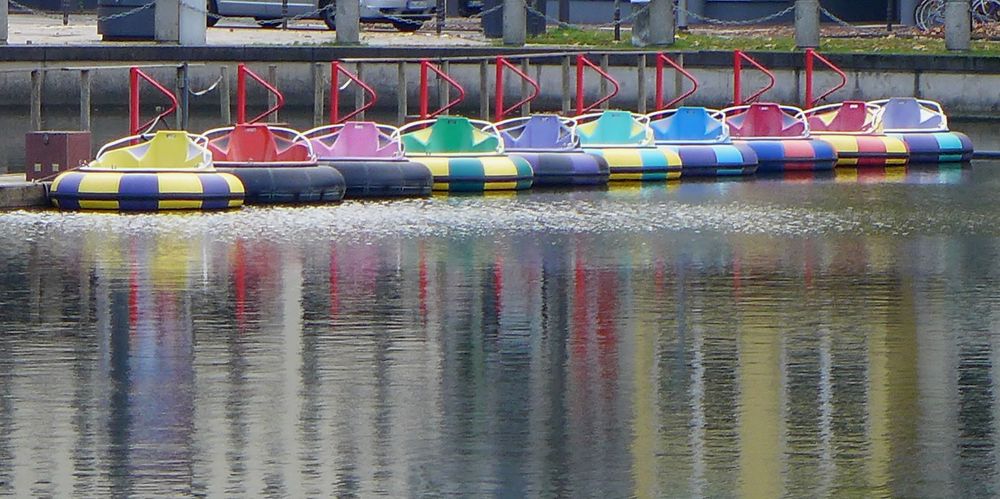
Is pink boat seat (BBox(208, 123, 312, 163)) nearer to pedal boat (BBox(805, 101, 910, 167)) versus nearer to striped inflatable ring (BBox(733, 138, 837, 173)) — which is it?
striped inflatable ring (BBox(733, 138, 837, 173))

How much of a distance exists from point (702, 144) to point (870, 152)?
8.69 ft

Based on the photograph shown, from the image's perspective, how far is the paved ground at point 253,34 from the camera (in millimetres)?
34125

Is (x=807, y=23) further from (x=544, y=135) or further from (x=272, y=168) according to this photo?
(x=272, y=168)

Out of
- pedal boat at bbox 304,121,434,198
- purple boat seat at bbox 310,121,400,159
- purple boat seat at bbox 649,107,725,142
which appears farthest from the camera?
purple boat seat at bbox 649,107,725,142

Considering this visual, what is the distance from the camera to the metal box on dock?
19578mm

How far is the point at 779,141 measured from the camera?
2511 centimetres

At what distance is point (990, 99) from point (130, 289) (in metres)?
19.4

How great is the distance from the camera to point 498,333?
39.6ft

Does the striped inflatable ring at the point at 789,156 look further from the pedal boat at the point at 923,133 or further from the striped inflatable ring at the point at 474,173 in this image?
the striped inflatable ring at the point at 474,173

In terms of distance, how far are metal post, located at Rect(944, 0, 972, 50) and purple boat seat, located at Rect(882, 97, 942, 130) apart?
5753mm

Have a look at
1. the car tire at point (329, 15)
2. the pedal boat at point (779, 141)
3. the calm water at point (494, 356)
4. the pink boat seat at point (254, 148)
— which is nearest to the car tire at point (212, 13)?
the car tire at point (329, 15)

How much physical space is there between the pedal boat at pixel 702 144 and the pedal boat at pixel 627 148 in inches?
9.7

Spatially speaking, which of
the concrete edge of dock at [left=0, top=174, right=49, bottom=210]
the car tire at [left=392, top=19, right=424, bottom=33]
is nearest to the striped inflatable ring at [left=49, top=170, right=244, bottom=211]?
the concrete edge of dock at [left=0, top=174, right=49, bottom=210]

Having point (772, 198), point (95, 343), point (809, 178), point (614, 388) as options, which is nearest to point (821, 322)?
point (614, 388)
